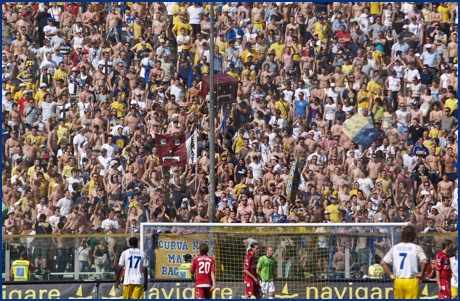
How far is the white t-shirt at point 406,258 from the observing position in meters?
16.9

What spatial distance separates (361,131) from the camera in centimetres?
2711

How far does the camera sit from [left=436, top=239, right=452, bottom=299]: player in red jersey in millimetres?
19562

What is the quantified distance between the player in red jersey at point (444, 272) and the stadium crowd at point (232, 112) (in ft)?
15.2

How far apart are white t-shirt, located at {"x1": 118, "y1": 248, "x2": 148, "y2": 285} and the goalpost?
9.89 ft

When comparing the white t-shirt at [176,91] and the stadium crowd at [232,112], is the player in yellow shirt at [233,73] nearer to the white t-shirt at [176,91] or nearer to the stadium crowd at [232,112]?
the stadium crowd at [232,112]

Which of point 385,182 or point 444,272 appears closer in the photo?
point 444,272

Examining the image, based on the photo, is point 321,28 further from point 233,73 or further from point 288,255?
point 288,255

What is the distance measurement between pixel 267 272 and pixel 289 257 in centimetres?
98

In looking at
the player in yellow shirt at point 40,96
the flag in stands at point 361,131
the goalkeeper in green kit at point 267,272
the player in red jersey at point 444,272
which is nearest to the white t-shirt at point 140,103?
the player in yellow shirt at point 40,96

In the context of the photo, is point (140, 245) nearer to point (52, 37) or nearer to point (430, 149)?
point (430, 149)

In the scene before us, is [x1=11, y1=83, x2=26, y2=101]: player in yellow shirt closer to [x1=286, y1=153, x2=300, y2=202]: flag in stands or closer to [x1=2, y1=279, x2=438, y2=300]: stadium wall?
[x1=286, y1=153, x2=300, y2=202]: flag in stands

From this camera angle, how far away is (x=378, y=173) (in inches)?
1040

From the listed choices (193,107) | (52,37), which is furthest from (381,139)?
(52,37)

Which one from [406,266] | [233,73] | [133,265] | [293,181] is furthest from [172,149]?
[406,266]
